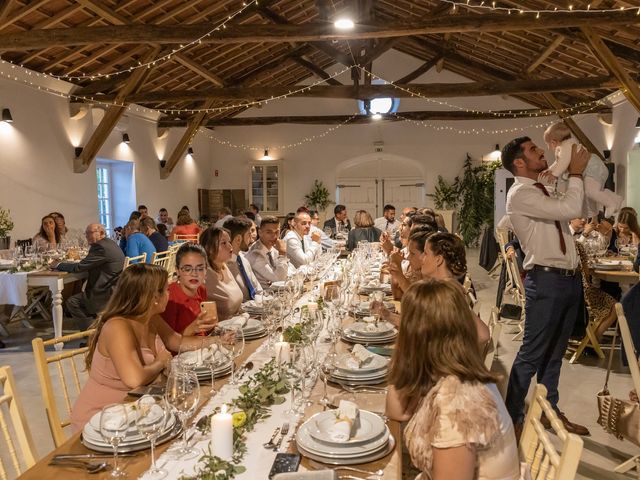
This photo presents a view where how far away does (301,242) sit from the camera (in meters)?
6.75

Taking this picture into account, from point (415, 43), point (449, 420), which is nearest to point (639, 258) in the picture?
point (449, 420)

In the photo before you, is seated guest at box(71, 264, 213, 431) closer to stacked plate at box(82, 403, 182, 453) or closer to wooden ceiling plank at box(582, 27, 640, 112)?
stacked plate at box(82, 403, 182, 453)

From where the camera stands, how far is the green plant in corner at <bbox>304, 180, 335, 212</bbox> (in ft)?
51.1

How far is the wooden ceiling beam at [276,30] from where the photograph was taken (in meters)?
6.91

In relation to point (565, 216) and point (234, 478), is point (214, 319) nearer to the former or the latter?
point (234, 478)

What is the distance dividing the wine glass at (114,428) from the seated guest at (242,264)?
2.74 meters

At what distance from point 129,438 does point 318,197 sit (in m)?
14.0

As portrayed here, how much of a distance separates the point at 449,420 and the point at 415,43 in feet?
42.3

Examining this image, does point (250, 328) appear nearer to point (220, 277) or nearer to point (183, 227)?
point (220, 277)

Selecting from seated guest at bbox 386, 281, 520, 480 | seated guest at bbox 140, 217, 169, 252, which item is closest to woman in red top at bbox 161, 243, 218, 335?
seated guest at bbox 386, 281, 520, 480

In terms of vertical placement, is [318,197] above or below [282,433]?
above

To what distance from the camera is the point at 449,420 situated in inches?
57.9

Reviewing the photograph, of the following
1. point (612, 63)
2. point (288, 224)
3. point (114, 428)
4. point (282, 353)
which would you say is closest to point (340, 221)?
point (288, 224)

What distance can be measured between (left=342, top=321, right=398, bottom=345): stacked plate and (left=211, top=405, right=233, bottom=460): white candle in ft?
4.05
